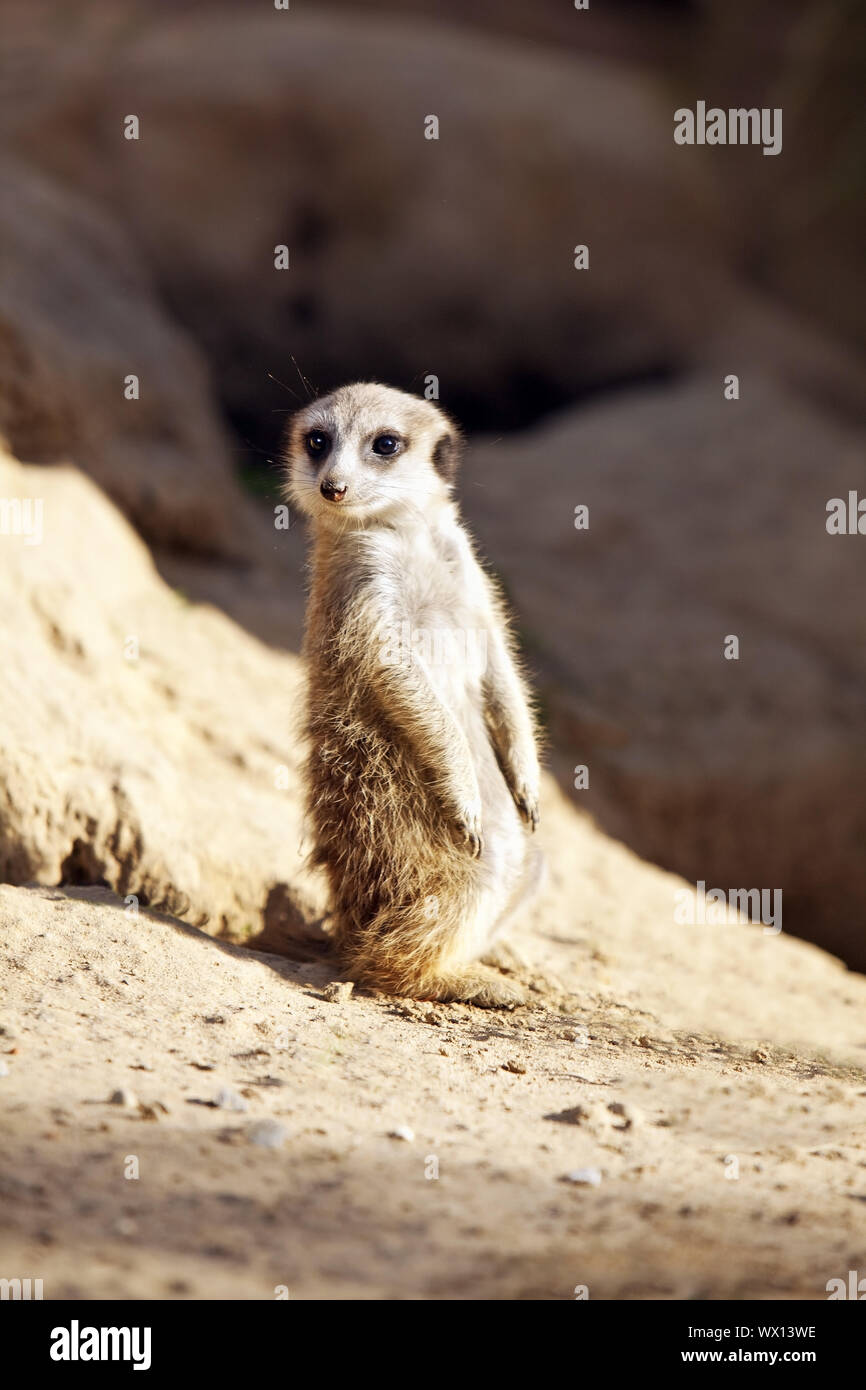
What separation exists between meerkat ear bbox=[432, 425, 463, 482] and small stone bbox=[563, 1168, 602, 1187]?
2.11m

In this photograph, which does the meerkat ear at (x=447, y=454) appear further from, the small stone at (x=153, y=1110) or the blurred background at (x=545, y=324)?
the small stone at (x=153, y=1110)

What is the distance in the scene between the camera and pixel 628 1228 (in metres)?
2.06

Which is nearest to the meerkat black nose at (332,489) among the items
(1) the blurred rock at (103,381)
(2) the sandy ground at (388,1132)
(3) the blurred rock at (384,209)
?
(2) the sandy ground at (388,1132)

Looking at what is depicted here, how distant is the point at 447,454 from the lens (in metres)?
3.70

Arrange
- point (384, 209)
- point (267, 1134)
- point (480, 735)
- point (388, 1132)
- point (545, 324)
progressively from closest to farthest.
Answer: point (267, 1134) < point (388, 1132) < point (480, 735) < point (384, 209) < point (545, 324)

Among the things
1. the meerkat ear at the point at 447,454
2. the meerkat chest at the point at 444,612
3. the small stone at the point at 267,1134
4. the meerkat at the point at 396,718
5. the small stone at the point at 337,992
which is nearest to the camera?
the small stone at the point at 267,1134

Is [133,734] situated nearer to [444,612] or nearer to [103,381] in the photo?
[444,612]

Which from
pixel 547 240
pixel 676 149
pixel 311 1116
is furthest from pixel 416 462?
pixel 676 149

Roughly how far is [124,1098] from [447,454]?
2132 mm

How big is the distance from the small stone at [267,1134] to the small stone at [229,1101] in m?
0.08

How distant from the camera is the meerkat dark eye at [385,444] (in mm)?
3475

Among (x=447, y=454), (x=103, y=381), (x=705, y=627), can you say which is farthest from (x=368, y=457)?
(x=705, y=627)

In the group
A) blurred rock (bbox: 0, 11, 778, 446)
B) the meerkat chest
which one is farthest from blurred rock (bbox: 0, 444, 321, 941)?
blurred rock (bbox: 0, 11, 778, 446)

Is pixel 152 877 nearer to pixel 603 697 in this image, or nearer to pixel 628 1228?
pixel 628 1228
